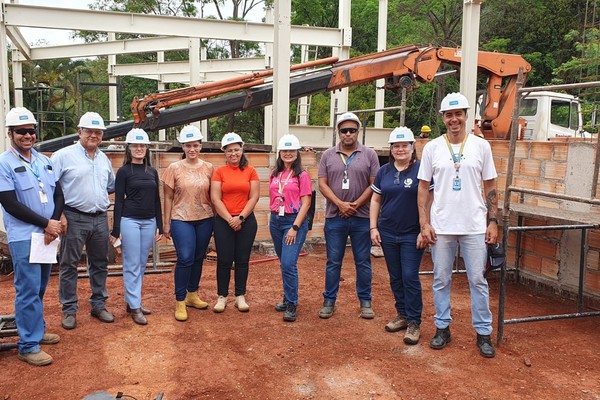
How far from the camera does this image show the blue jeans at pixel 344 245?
493cm

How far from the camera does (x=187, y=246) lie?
4.95m

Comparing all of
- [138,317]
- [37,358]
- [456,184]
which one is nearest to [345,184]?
[456,184]

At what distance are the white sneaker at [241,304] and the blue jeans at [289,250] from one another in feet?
1.49

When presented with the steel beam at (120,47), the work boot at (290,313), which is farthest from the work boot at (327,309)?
the steel beam at (120,47)

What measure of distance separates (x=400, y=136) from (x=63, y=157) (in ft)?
9.76

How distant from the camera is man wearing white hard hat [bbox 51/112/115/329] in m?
4.58

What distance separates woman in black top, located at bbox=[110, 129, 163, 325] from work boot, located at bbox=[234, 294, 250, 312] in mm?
915

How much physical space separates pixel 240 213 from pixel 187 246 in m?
0.60

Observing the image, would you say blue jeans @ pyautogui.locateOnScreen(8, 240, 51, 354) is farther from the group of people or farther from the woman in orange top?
the woman in orange top

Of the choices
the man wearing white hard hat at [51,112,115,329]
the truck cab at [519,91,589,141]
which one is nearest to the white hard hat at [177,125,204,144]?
the man wearing white hard hat at [51,112,115,329]

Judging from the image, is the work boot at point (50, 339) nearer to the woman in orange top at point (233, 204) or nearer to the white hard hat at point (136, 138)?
the woman in orange top at point (233, 204)

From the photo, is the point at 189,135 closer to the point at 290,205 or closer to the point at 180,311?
the point at 290,205

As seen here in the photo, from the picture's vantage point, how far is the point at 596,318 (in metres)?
5.15

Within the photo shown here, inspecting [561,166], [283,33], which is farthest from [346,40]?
[561,166]
